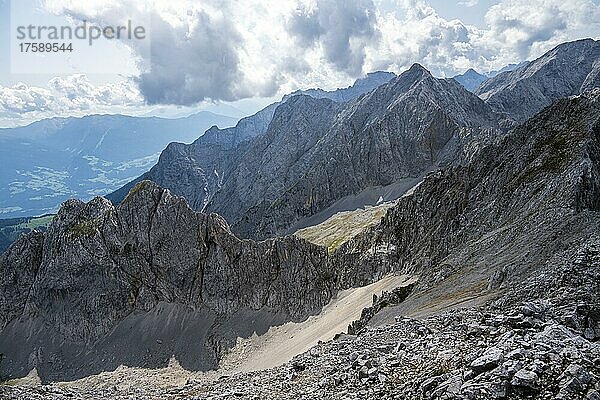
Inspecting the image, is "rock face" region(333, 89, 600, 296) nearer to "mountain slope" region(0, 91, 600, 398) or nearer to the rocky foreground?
"mountain slope" region(0, 91, 600, 398)

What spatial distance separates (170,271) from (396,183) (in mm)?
94189

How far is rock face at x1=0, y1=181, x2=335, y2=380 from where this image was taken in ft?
270

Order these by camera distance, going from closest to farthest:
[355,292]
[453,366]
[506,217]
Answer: [453,366], [506,217], [355,292]

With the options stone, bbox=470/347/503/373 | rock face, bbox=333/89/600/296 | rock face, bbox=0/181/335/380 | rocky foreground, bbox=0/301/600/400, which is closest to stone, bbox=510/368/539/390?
rocky foreground, bbox=0/301/600/400

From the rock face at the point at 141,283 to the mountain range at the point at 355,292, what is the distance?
27 cm

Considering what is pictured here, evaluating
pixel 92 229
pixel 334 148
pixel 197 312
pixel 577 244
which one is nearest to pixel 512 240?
pixel 577 244

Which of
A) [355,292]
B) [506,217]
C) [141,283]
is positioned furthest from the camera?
[141,283]

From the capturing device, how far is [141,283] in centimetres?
8894

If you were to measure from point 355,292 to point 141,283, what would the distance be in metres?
40.9

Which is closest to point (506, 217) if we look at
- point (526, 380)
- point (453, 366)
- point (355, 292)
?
point (355, 292)

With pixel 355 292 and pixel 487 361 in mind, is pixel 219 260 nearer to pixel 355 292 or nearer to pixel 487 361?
pixel 355 292

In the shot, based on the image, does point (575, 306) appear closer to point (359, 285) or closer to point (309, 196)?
point (359, 285)

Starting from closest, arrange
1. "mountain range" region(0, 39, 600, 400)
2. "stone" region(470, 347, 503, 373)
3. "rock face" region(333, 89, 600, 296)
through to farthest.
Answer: "stone" region(470, 347, 503, 373) → "mountain range" region(0, 39, 600, 400) → "rock face" region(333, 89, 600, 296)

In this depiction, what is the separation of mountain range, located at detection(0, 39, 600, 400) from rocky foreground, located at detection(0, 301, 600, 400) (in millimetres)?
81
